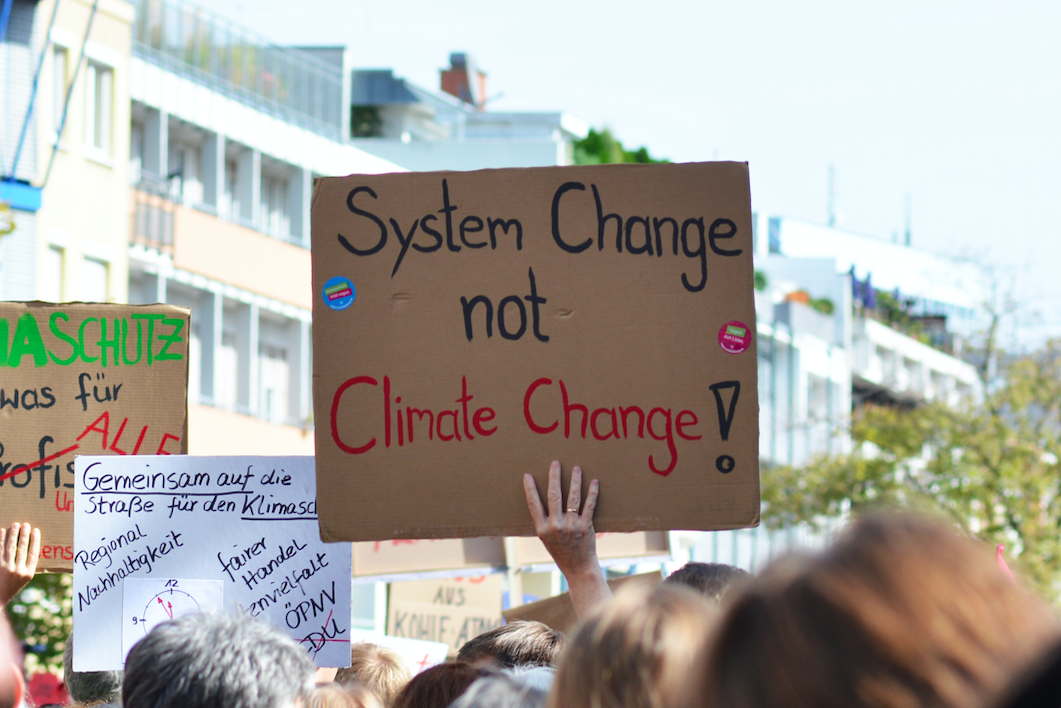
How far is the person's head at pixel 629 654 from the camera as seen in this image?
1.86 meters

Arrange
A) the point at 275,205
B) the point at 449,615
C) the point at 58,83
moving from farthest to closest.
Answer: the point at 275,205, the point at 58,83, the point at 449,615

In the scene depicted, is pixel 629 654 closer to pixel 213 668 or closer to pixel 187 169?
pixel 213 668

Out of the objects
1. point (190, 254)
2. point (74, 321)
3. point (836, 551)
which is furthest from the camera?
point (190, 254)

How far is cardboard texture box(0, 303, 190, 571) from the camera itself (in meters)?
4.29

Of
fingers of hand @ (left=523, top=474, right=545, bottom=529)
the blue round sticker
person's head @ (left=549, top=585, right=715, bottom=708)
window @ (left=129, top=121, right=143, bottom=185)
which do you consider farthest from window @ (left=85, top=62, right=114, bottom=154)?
person's head @ (left=549, top=585, right=715, bottom=708)

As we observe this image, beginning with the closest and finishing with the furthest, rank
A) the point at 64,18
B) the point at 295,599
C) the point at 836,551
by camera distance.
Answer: the point at 836,551 < the point at 295,599 < the point at 64,18

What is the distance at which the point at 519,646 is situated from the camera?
12.9 ft

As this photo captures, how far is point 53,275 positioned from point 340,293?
1805cm

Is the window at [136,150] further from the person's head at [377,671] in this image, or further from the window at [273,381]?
the person's head at [377,671]

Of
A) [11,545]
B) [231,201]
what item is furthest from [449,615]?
[231,201]

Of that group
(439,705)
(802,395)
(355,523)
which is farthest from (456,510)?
(802,395)

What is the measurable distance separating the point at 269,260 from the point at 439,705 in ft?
76.7

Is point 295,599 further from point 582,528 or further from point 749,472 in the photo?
point 749,472

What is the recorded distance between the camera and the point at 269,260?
25.8 meters
